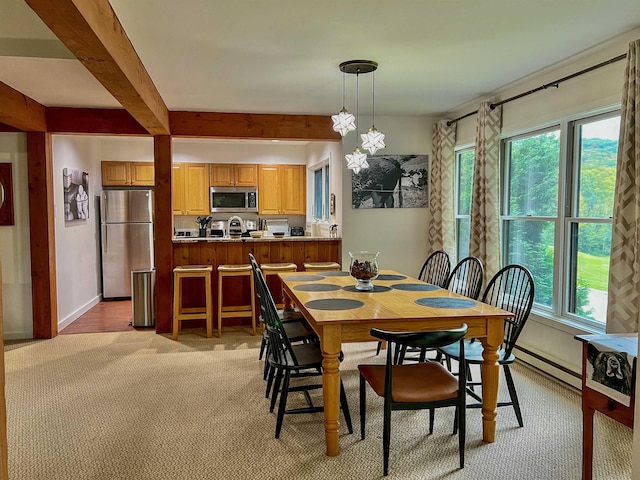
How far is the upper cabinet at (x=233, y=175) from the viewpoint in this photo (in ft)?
24.0

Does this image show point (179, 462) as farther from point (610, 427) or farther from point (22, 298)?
point (22, 298)

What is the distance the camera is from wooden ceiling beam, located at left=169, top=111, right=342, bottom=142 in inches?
192

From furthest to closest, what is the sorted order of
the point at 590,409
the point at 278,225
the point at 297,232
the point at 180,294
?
the point at 278,225
the point at 297,232
the point at 180,294
the point at 590,409

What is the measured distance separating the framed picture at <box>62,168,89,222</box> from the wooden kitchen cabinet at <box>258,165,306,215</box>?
2556 mm

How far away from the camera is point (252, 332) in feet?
15.8

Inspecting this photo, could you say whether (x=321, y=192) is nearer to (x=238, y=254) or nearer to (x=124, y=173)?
(x=238, y=254)

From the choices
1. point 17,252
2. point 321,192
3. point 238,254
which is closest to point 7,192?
point 17,252

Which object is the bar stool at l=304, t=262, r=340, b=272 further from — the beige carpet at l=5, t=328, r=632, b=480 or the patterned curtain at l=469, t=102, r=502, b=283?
the patterned curtain at l=469, t=102, r=502, b=283

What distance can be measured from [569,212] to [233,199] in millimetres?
5118

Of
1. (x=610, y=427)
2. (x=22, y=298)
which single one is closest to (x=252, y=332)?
(x=22, y=298)

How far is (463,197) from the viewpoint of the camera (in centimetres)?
510

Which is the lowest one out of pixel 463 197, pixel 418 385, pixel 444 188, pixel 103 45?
pixel 418 385

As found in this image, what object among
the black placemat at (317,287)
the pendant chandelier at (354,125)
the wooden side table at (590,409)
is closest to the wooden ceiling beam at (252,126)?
the pendant chandelier at (354,125)

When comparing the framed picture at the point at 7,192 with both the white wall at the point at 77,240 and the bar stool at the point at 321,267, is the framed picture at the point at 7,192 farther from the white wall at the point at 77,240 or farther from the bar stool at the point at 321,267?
the bar stool at the point at 321,267
